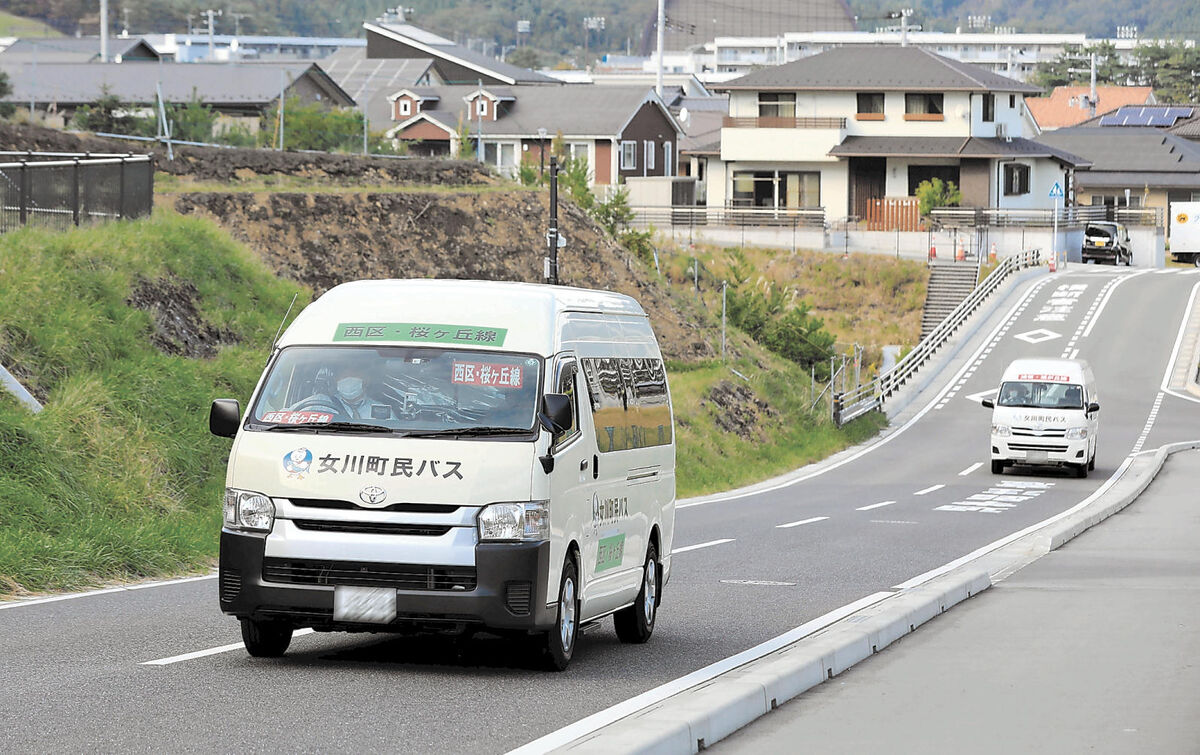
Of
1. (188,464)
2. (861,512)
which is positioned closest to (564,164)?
(861,512)

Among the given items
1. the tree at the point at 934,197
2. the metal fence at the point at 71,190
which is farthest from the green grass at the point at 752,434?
the tree at the point at 934,197

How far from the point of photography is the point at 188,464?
1806 cm

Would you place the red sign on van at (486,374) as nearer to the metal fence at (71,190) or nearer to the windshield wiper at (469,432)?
the windshield wiper at (469,432)

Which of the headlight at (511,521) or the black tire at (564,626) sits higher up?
the headlight at (511,521)

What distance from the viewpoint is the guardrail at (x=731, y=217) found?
74.0 metres

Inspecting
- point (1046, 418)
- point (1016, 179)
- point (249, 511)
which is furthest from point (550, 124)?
point (249, 511)

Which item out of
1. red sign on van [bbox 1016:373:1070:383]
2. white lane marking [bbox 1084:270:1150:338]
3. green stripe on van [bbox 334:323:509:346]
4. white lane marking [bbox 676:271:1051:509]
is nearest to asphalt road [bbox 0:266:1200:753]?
green stripe on van [bbox 334:323:509:346]

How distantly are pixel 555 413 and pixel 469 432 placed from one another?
1.66ft

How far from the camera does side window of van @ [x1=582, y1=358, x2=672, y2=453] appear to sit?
10383 mm

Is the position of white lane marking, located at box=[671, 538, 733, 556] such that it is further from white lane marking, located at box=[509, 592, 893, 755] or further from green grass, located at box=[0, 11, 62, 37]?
green grass, located at box=[0, 11, 62, 37]

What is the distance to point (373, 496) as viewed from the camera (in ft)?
29.4

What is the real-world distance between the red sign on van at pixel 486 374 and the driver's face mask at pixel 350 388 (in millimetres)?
555

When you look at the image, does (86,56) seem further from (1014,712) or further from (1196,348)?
(1014,712)

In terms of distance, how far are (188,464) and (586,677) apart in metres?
9.59
